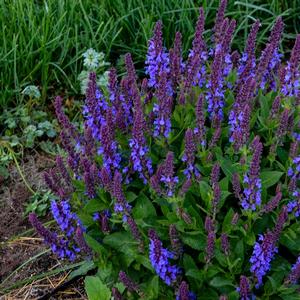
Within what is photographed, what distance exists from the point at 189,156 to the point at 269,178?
35 cm

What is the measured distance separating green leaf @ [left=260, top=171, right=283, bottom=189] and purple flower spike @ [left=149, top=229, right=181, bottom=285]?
0.47 meters

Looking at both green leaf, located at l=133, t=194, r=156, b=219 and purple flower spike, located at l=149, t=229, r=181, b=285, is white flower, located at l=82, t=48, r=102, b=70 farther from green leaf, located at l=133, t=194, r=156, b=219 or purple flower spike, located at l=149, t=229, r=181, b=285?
purple flower spike, located at l=149, t=229, r=181, b=285

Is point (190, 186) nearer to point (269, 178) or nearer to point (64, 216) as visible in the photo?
point (269, 178)

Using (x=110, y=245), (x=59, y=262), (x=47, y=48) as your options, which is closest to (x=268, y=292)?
(x=110, y=245)

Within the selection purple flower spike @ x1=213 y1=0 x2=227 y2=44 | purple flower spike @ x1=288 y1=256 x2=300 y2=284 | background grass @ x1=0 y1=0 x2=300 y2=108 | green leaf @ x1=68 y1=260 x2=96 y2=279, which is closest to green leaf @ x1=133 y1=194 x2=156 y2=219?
green leaf @ x1=68 y1=260 x2=96 y2=279

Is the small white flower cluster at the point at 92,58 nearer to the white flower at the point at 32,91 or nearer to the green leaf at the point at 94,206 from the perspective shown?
the white flower at the point at 32,91

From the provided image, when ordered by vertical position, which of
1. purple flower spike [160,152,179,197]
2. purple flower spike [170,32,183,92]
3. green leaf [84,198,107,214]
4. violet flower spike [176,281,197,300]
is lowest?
violet flower spike [176,281,197,300]

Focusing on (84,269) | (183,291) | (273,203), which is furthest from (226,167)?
(84,269)

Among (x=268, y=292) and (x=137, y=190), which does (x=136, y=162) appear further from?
(x=268, y=292)

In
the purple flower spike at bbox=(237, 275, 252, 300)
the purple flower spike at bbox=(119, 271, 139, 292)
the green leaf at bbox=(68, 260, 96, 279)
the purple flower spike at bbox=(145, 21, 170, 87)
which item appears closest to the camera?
the purple flower spike at bbox=(237, 275, 252, 300)

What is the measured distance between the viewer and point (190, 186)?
2.38 metres

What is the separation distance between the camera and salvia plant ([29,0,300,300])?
2.26 m

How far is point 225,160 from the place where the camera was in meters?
2.45

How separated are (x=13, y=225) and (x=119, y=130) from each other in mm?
1253
